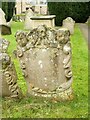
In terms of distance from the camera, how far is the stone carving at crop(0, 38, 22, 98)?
24.0 feet

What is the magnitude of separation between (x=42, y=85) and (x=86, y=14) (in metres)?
20.0

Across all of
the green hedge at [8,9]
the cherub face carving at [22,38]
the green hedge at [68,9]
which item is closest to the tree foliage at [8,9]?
the green hedge at [8,9]

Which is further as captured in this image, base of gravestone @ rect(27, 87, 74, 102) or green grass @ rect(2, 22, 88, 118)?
base of gravestone @ rect(27, 87, 74, 102)

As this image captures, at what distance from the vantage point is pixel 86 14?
26969 mm

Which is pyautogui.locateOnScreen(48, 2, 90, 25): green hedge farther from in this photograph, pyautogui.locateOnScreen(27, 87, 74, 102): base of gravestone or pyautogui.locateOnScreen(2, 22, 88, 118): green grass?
pyautogui.locateOnScreen(27, 87, 74, 102): base of gravestone

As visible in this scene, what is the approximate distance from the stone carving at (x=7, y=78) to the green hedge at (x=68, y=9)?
18186mm

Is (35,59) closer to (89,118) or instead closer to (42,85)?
(42,85)

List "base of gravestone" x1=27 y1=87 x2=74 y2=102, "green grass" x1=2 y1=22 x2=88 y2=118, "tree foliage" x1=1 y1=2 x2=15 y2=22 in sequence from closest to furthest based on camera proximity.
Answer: "green grass" x1=2 y1=22 x2=88 y2=118
"base of gravestone" x1=27 y1=87 x2=74 y2=102
"tree foliage" x1=1 y1=2 x2=15 y2=22

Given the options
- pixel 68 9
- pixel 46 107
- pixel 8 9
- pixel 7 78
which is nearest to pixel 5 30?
pixel 8 9

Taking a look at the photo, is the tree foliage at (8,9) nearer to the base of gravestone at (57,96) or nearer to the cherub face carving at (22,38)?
the cherub face carving at (22,38)

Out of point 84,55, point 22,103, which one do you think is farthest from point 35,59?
point 84,55

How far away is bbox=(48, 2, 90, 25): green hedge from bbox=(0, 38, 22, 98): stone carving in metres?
18.2

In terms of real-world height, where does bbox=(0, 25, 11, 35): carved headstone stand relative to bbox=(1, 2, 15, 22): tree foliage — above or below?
below

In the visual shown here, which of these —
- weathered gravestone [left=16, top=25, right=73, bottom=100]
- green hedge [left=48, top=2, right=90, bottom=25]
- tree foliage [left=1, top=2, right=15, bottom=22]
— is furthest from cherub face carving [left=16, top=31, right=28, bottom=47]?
green hedge [left=48, top=2, right=90, bottom=25]
